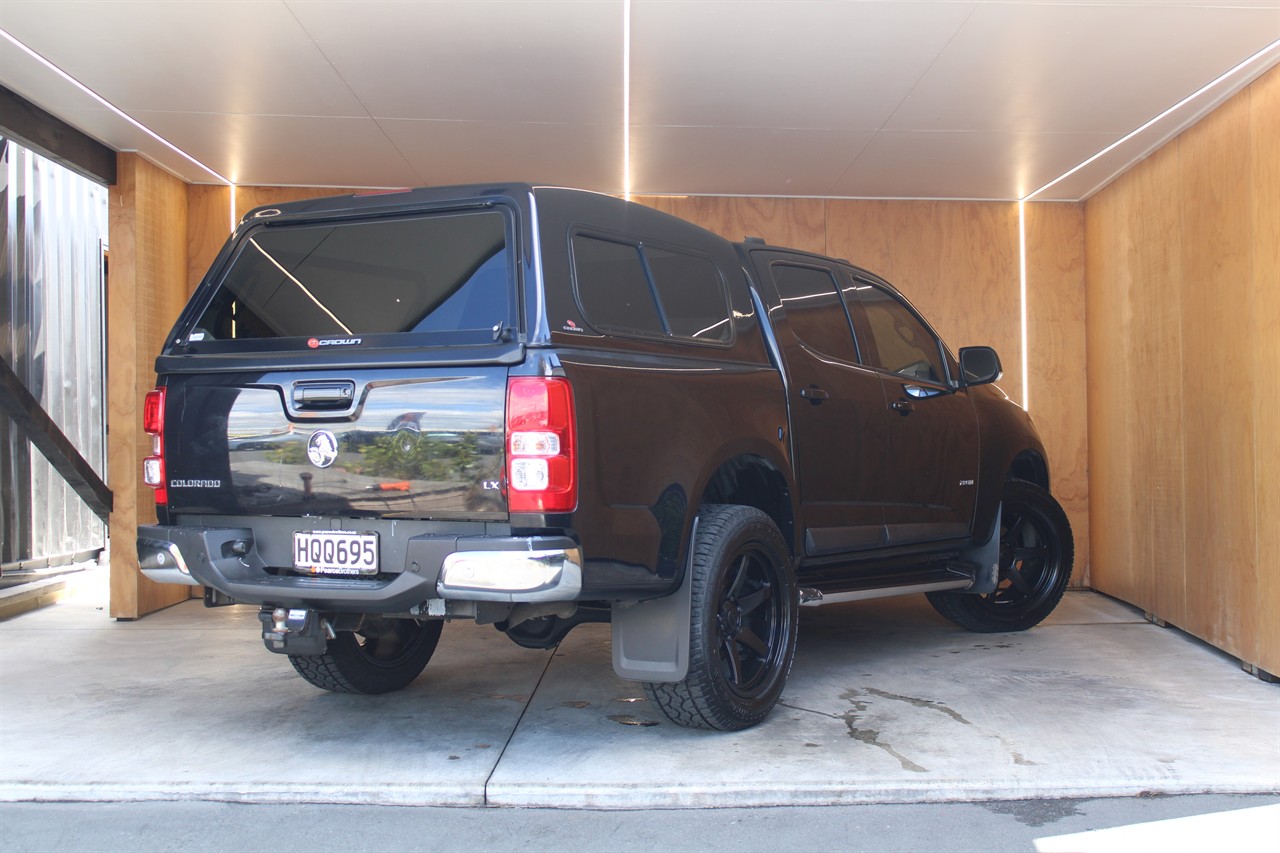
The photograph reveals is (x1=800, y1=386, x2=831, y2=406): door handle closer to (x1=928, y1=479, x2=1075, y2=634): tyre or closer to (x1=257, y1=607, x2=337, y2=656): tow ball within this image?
(x1=928, y1=479, x2=1075, y2=634): tyre

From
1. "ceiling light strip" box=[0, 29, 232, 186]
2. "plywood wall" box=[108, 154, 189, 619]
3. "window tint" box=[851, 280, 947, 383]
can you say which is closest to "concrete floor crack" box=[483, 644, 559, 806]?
"window tint" box=[851, 280, 947, 383]

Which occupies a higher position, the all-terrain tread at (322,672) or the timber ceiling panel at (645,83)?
the timber ceiling panel at (645,83)

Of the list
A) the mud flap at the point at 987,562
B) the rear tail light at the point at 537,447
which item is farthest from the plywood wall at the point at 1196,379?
the rear tail light at the point at 537,447

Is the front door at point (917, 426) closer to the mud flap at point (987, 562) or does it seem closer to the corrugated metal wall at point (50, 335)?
the mud flap at point (987, 562)

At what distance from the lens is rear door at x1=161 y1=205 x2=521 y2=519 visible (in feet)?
11.9

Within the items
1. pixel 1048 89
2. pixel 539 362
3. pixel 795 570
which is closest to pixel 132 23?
pixel 539 362

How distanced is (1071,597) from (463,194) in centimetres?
587

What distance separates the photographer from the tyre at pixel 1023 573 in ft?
22.4

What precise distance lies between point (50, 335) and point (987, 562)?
22.0ft

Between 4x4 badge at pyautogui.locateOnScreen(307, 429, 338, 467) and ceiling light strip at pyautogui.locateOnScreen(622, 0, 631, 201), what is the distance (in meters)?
2.43

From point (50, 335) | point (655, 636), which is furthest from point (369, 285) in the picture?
point (50, 335)

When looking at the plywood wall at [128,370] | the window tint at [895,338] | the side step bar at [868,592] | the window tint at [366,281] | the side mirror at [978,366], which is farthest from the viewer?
the plywood wall at [128,370]

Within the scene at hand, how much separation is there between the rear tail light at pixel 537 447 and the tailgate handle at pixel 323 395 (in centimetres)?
59

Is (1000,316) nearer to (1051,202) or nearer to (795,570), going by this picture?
(1051,202)
